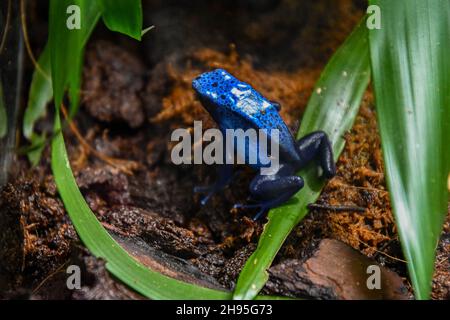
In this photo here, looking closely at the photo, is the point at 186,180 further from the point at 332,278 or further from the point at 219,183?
the point at 332,278

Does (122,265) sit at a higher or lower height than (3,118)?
lower

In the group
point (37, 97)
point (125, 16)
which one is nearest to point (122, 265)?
point (125, 16)

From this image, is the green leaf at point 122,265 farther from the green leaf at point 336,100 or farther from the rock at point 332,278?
the green leaf at point 336,100

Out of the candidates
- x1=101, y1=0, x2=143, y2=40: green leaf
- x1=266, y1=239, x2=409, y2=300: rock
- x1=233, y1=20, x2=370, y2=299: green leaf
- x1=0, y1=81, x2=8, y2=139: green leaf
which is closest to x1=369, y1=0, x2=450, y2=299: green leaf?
x1=266, y1=239, x2=409, y2=300: rock

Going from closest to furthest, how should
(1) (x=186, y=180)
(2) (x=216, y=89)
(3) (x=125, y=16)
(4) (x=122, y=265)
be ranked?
(4) (x=122, y=265) → (3) (x=125, y=16) → (2) (x=216, y=89) → (1) (x=186, y=180)

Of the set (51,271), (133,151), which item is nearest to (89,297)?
(51,271)

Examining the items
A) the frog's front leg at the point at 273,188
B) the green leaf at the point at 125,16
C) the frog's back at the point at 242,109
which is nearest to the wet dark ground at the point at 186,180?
the frog's front leg at the point at 273,188

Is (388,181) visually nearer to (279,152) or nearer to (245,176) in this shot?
(279,152)

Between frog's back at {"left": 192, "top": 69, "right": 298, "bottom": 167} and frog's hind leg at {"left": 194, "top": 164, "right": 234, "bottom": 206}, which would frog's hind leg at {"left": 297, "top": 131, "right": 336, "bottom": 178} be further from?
frog's hind leg at {"left": 194, "top": 164, "right": 234, "bottom": 206}
